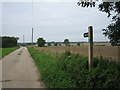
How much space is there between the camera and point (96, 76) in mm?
2602

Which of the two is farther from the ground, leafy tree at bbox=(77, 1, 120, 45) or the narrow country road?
leafy tree at bbox=(77, 1, 120, 45)

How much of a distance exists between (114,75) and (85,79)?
780 millimetres

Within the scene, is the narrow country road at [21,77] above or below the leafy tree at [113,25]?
below

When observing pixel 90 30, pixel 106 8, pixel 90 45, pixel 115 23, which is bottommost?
pixel 90 45

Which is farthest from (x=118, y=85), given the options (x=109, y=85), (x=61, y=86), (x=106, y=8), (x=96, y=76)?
(x=106, y=8)

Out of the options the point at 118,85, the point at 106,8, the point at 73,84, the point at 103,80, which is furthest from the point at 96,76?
the point at 106,8

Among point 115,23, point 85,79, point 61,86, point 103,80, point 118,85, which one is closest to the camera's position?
point 118,85

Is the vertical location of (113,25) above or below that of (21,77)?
above

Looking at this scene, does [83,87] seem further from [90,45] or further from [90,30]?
[90,30]

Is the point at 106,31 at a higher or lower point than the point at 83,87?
higher

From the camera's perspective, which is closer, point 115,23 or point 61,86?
point 61,86

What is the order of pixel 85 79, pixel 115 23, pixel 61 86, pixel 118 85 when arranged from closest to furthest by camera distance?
1. pixel 118 85
2. pixel 85 79
3. pixel 61 86
4. pixel 115 23

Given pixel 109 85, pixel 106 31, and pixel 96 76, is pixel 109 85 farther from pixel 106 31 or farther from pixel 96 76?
pixel 106 31

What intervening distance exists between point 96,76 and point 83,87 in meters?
0.49
